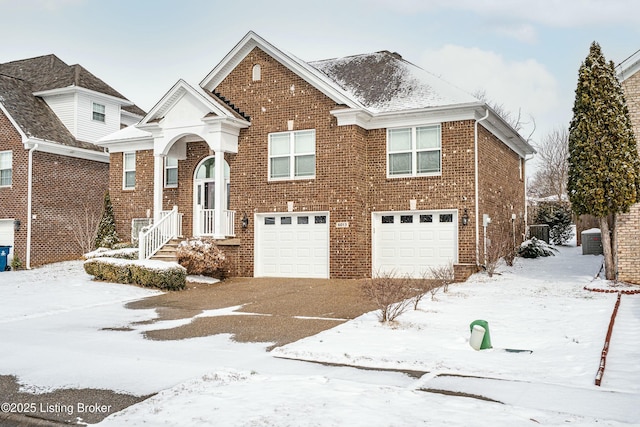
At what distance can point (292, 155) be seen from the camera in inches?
749

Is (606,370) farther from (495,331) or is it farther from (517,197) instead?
(517,197)

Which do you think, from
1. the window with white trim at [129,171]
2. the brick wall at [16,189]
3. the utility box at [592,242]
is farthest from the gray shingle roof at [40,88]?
the utility box at [592,242]

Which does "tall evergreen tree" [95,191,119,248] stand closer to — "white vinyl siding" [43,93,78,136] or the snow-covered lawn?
"white vinyl siding" [43,93,78,136]

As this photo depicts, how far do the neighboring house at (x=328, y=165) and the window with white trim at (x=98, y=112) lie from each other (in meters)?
8.96

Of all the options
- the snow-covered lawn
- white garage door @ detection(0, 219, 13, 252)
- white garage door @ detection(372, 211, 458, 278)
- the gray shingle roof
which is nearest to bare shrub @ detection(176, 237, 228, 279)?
the snow-covered lawn

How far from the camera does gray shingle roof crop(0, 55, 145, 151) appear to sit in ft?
81.4

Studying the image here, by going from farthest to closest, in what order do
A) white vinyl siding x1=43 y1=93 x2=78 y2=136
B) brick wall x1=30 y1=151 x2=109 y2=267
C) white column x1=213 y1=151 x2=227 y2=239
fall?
white vinyl siding x1=43 y1=93 x2=78 y2=136
brick wall x1=30 y1=151 x2=109 y2=267
white column x1=213 y1=151 x2=227 y2=239

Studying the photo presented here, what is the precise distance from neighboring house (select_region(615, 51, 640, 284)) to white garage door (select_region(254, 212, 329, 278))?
27.5ft

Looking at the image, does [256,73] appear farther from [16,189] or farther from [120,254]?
[16,189]

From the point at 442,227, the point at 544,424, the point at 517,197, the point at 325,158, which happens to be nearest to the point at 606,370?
the point at 544,424

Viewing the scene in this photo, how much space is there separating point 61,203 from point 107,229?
3691 mm

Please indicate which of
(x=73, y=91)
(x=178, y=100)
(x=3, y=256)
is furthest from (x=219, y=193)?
(x=73, y=91)

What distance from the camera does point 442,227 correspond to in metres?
17.9

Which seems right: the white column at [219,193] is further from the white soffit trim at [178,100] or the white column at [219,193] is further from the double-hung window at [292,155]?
the double-hung window at [292,155]
